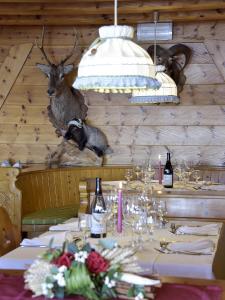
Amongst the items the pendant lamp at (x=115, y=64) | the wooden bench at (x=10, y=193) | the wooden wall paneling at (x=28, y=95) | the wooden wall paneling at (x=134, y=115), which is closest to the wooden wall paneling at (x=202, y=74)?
the wooden wall paneling at (x=134, y=115)

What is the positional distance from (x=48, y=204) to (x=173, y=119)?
1.92 metres

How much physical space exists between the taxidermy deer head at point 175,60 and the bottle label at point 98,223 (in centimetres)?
394

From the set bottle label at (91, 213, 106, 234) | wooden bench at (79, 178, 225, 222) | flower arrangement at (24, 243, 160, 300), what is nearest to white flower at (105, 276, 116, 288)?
flower arrangement at (24, 243, 160, 300)

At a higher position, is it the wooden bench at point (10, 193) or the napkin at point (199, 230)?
the wooden bench at point (10, 193)

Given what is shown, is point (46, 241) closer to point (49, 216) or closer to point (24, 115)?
point (49, 216)

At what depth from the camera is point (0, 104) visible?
24.2 ft

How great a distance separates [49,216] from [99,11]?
2399 millimetres

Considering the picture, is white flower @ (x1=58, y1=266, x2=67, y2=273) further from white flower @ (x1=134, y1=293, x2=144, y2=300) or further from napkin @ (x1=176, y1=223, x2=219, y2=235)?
napkin @ (x1=176, y1=223, x2=219, y2=235)

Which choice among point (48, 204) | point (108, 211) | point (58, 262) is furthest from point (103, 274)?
point (48, 204)

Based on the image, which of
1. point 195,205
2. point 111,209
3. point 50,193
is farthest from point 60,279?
point 50,193

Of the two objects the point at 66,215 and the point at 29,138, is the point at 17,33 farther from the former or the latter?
the point at 66,215

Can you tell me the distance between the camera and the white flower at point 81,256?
185cm

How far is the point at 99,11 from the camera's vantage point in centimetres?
627

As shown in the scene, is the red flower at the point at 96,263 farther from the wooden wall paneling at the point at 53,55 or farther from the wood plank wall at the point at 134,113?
the wooden wall paneling at the point at 53,55
